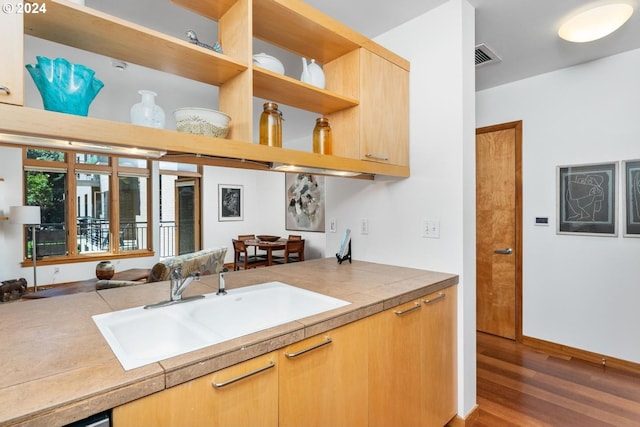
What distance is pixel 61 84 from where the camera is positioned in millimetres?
1034

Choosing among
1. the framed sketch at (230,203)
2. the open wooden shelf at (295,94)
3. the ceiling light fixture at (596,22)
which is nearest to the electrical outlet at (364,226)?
the open wooden shelf at (295,94)

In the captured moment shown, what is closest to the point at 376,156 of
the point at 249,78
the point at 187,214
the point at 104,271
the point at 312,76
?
the point at 312,76

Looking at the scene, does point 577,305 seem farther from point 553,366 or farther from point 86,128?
point 86,128

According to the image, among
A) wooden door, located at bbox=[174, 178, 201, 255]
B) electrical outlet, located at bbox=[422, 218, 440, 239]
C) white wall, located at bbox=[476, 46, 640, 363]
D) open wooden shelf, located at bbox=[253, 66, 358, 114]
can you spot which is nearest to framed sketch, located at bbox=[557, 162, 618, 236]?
white wall, located at bbox=[476, 46, 640, 363]

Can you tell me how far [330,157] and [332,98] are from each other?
37cm

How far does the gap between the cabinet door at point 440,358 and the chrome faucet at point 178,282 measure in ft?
3.79

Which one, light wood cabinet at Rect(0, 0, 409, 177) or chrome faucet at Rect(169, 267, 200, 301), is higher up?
light wood cabinet at Rect(0, 0, 409, 177)

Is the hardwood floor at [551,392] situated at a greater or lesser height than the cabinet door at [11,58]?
lesser

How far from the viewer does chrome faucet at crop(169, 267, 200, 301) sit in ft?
4.47

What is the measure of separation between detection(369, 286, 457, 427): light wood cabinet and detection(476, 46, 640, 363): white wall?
1.65m

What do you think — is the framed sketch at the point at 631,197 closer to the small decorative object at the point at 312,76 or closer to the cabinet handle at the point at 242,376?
the small decorative object at the point at 312,76

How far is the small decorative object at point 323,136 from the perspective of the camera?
196cm

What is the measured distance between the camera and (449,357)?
190cm

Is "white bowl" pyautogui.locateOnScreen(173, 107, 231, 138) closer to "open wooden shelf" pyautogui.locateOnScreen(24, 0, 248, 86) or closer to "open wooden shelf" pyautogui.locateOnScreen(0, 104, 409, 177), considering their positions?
"open wooden shelf" pyautogui.locateOnScreen(0, 104, 409, 177)
